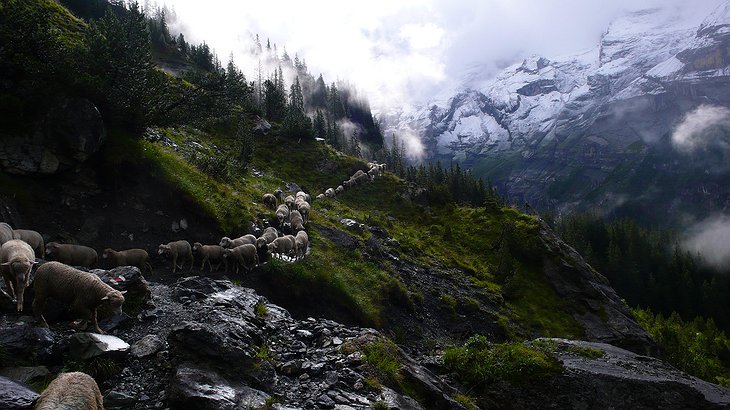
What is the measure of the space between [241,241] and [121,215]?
19.5 feet

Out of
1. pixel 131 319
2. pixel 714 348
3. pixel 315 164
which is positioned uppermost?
pixel 315 164

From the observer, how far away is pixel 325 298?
71.4 feet

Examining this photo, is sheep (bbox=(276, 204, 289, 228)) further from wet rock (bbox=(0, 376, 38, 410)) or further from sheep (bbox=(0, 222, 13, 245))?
wet rock (bbox=(0, 376, 38, 410))

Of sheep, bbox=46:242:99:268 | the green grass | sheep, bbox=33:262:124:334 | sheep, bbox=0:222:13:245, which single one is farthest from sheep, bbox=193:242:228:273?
the green grass

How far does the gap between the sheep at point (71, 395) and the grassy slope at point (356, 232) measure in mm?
12836

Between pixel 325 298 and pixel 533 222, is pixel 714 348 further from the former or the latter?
pixel 325 298

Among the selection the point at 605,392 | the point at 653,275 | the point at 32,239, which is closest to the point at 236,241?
the point at 32,239

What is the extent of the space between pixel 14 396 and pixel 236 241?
556 inches

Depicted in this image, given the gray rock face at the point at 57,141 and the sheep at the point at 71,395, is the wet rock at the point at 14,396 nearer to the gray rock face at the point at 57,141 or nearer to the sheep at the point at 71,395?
the sheep at the point at 71,395

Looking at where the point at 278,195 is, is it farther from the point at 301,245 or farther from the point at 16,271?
the point at 16,271

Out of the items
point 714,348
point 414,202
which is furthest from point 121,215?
point 714,348

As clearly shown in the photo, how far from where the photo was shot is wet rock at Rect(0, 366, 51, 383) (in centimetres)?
892

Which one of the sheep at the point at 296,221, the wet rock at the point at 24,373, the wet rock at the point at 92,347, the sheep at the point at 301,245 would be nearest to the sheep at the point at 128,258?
the sheep at the point at 301,245

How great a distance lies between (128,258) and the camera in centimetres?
1816
